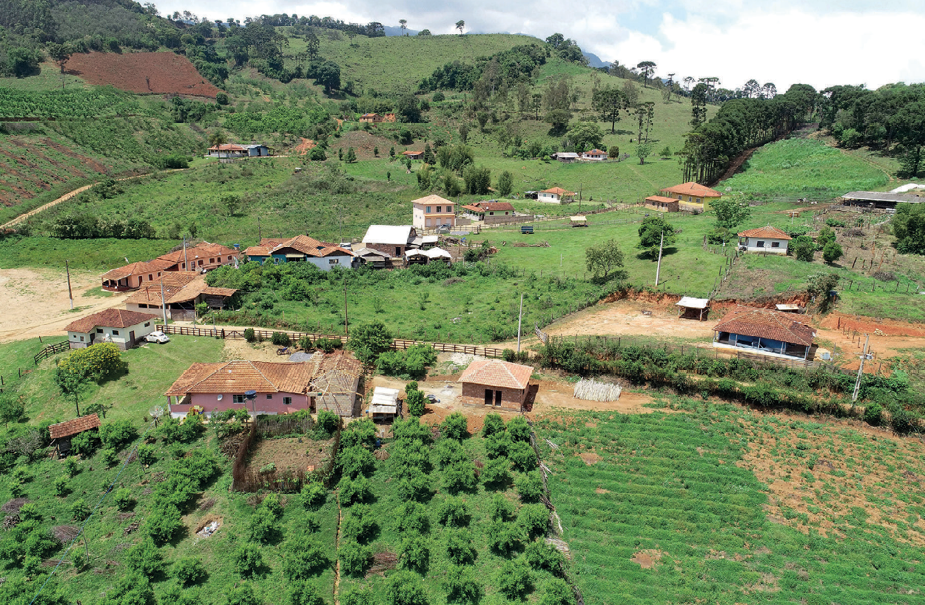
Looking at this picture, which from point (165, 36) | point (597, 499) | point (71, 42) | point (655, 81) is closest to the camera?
point (597, 499)

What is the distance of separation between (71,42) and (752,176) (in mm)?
149051

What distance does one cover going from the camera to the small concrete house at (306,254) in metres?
59.5

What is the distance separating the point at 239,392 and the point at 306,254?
28577 mm

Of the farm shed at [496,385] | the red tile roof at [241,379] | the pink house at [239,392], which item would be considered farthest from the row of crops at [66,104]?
the farm shed at [496,385]

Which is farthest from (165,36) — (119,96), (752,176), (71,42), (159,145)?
(752,176)

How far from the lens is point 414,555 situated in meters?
23.1

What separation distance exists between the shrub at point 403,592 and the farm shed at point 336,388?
13.0 m

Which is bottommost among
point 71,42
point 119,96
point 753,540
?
point 753,540

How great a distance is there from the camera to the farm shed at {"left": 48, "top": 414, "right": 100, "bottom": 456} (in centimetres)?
3106

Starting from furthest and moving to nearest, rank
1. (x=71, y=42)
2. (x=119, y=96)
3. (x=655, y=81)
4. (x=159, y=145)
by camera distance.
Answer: (x=655, y=81) < (x=71, y=42) < (x=119, y=96) < (x=159, y=145)

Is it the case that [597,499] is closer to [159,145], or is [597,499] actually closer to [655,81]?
[159,145]

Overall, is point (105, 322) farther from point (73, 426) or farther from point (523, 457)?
point (523, 457)

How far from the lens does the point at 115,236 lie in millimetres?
67312

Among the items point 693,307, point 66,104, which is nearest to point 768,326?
point 693,307
